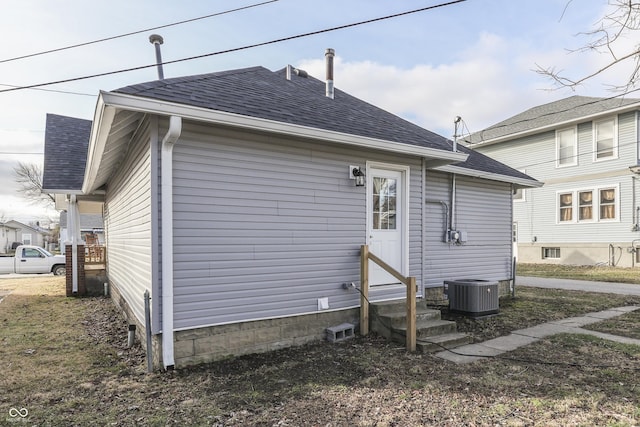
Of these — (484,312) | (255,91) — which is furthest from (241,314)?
(484,312)

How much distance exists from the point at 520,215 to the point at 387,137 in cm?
1619

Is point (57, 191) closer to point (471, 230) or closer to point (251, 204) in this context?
point (251, 204)

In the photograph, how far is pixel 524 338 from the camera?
18.2ft

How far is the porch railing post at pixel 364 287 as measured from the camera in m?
5.62

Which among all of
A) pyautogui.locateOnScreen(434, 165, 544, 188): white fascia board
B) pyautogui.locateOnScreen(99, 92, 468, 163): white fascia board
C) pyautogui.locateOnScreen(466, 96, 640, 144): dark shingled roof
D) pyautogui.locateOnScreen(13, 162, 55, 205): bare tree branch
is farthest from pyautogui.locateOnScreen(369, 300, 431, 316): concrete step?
pyautogui.locateOnScreen(13, 162, 55, 205): bare tree branch

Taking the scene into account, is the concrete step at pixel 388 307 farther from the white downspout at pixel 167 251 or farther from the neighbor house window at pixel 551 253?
the neighbor house window at pixel 551 253

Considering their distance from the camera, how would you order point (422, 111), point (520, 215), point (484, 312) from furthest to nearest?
point (422, 111)
point (520, 215)
point (484, 312)

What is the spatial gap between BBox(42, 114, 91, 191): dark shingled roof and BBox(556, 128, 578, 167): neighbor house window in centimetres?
1898

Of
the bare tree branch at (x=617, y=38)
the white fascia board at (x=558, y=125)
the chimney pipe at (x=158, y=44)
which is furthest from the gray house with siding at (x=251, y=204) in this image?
the white fascia board at (x=558, y=125)

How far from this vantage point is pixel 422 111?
2220 centimetres

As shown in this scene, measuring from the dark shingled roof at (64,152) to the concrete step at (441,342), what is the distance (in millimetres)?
9456

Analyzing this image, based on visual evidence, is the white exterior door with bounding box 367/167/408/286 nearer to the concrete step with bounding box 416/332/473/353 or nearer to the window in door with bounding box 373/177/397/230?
the window in door with bounding box 373/177/397/230

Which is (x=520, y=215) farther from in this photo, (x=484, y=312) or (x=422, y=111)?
(x=484, y=312)

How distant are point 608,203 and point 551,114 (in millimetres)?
5039
